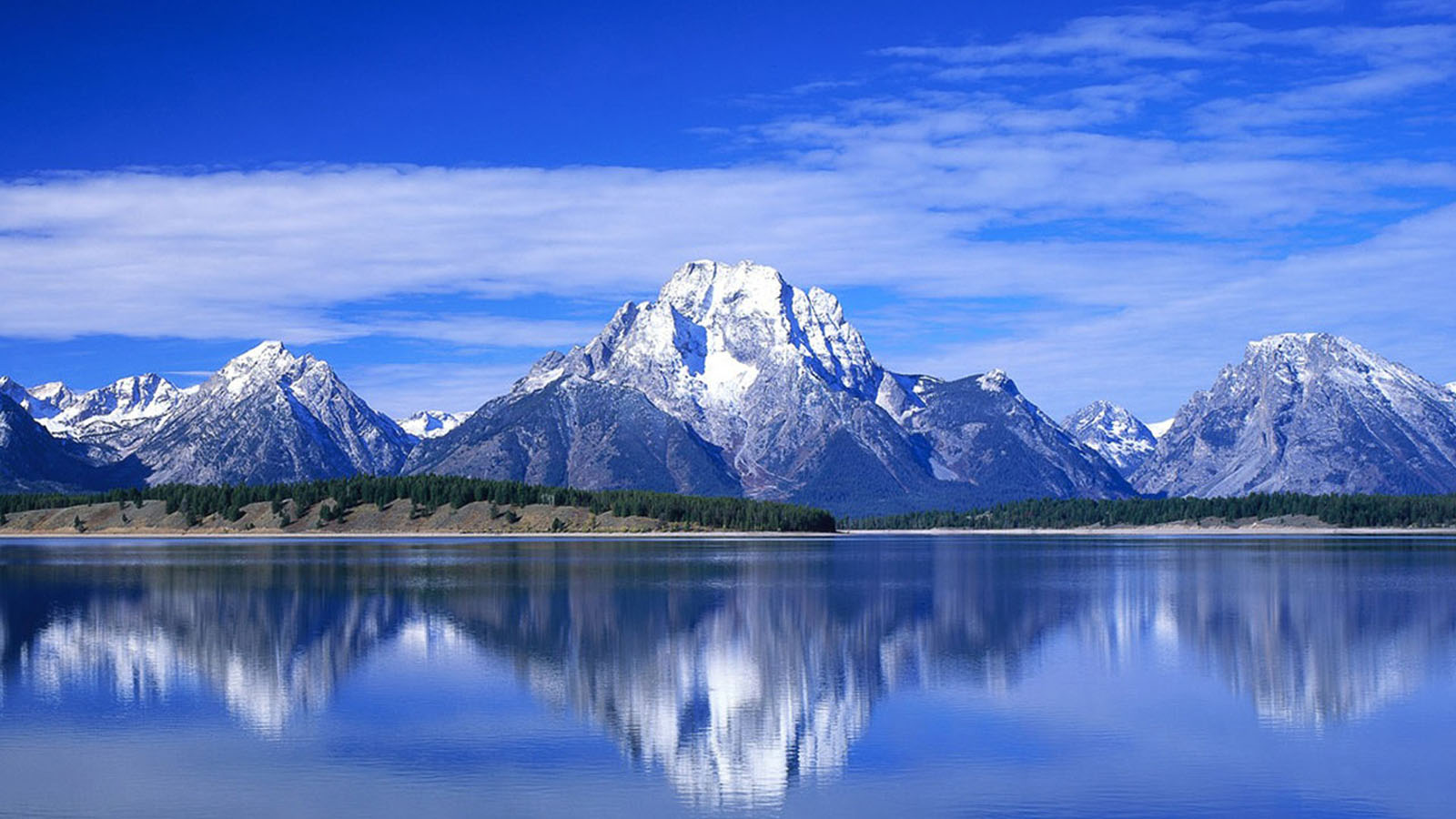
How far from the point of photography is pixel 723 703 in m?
58.7

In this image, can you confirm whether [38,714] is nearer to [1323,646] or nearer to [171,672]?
[171,672]

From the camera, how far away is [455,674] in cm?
6681

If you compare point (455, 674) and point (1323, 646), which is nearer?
point (455, 674)

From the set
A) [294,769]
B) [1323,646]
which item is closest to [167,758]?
[294,769]

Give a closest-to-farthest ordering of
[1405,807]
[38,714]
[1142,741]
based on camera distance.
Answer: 1. [1405,807]
2. [1142,741]
3. [38,714]

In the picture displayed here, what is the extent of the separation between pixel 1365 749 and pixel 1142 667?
21.7 metres

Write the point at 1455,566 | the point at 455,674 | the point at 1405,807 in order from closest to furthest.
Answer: the point at 1405,807
the point at 455,674
the point at 1455,566

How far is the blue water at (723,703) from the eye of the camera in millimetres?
41938

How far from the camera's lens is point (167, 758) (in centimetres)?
4700

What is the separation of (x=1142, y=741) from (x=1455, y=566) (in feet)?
409

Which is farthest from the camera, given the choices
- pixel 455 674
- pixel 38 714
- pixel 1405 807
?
pixel 455 674

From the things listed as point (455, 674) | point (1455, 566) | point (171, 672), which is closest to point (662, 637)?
point (455, 674)

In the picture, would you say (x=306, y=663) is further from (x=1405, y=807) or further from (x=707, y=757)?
(x=1405, y=807)

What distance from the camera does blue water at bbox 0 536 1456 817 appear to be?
41.9 metres
